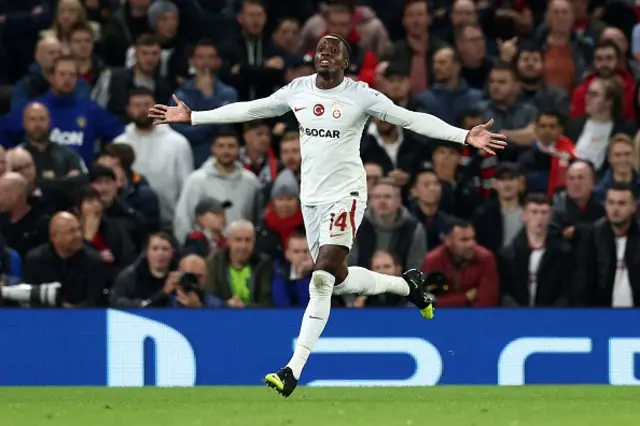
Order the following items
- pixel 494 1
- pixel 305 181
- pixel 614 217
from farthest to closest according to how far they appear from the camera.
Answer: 1. pixel 494 1
2. pixel 614 217
3. pixel 305 181

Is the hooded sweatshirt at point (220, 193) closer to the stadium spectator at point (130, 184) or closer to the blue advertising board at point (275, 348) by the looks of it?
the stadium spectator at point (130, 184)

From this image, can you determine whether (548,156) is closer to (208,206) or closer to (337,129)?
(208,206)

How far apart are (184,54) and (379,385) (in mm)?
5699

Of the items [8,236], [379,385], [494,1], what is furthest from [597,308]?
[494,1]

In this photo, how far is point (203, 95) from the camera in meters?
17.0

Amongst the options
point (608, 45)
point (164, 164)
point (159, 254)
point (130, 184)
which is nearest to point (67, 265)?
point (159, 254)

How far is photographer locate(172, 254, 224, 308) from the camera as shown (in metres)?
14.0

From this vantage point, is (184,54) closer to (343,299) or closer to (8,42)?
(8,42)

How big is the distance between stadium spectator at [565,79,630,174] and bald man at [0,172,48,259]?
17.6 feet

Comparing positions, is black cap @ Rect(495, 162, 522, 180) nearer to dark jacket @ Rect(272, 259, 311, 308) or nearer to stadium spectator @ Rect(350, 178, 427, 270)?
stadium spectator @ Rect(350, 178, 427, 270)

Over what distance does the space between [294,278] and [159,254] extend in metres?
1.19

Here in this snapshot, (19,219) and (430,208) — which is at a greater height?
(430,208)

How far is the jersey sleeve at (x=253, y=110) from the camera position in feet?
38.5

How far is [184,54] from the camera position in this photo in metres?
18.1
